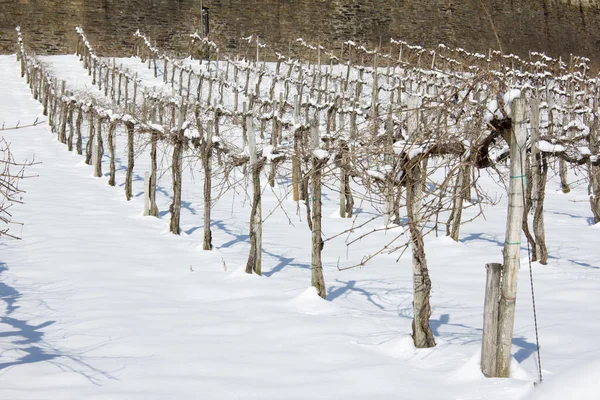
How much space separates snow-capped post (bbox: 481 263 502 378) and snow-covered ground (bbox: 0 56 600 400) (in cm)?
12

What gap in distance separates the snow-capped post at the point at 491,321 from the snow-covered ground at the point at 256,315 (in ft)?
0.40

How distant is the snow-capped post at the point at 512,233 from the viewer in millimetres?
3963

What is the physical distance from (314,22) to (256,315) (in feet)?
92.9

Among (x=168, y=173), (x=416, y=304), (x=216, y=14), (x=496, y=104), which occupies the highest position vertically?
(x=216, y=14)

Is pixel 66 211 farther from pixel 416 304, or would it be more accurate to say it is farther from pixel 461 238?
pixel 416 304

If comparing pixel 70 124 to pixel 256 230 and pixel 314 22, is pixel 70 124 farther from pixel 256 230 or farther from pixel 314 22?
pixel 314 22

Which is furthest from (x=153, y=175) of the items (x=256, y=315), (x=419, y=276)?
(x=419, y=276)

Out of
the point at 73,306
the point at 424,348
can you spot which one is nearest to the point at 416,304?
the point at 424,348

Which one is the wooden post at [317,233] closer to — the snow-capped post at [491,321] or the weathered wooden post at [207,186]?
the snow-capped post at [491,321]

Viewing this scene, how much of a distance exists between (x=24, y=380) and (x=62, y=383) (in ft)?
0.90

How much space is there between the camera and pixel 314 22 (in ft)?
109

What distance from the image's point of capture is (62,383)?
4719 mm

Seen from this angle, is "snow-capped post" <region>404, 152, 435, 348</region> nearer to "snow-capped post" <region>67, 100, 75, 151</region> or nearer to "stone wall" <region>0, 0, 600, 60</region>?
"snow-capped post" <region>67, 100, 75, 151</region>

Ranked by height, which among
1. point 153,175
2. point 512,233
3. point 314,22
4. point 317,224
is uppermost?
point 314,22
